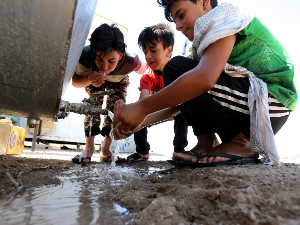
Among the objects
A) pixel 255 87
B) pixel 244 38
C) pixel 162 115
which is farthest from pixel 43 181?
pixel 244 38

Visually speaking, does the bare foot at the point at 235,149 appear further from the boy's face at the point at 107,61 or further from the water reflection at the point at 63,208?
the boy's face at the point at 107,61

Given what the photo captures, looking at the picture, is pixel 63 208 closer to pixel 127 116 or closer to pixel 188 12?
pixel 127 116

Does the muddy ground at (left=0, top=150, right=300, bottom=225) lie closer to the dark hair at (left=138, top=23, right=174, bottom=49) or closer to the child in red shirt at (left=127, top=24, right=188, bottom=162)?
the child in red shirt at (left=127, top=24, right=188, bottom=162)

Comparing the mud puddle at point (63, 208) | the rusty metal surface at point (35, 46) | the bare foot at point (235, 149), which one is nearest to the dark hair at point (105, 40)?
the rusty metal surface at point (35, 46)

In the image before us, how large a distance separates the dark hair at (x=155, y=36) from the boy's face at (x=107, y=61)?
27 cm

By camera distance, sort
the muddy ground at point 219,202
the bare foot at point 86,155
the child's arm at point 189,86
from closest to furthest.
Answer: the muddy ground at point 219,202, the child's arm at point 189,86, the bare foot at point 86,155

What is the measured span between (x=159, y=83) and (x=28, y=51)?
1.40 m

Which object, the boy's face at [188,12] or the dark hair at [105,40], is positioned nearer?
the boy's face at [188,12]

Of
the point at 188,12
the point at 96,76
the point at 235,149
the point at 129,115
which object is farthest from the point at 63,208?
the point at 96,76

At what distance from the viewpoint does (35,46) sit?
0.70 metres

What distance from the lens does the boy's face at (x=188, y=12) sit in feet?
3.90

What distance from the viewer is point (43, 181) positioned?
0.78m

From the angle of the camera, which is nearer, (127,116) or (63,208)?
(63,208)

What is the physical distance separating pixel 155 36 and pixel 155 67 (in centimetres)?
28
